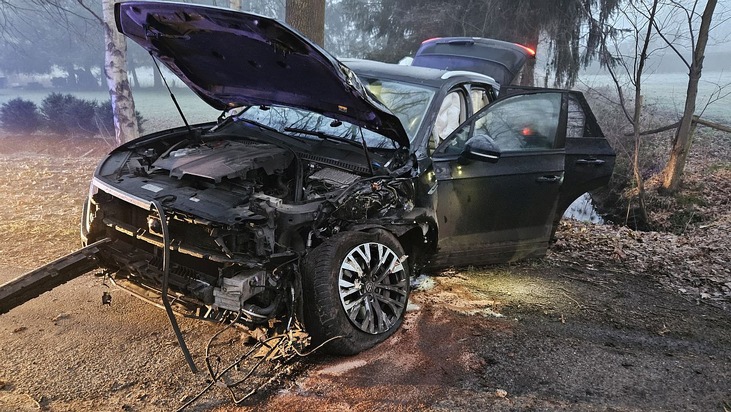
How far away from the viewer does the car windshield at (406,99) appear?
4.22m

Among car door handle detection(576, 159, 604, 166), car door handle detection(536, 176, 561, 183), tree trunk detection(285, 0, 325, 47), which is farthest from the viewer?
tree trunk detection(285, 0, 325, 47)

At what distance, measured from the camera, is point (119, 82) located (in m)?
9.84

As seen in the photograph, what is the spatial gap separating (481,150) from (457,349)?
149 centimetres

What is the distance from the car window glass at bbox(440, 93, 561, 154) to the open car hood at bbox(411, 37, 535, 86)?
2.28 m

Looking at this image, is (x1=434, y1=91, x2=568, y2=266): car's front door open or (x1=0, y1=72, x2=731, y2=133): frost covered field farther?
(x1=0, y1=72, x2=731, y2=133): frost covered field

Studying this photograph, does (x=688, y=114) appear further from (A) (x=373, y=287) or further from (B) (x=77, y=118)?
(B) (x=77, y=118)

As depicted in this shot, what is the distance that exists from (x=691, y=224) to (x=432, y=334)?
639 cm

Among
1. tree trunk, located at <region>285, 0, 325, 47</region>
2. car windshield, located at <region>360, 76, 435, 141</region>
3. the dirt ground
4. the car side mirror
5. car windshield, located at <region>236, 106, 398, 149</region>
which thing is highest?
tree trunk, located at <region>285, 0, 325, 47</region>

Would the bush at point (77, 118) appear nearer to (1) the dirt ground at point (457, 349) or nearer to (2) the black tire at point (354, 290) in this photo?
(1) the dirt ground at point (457, 349)

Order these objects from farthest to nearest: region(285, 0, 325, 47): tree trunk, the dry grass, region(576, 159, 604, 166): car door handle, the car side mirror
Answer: region(285, 0, 325, 47): tree trunk, the dry grass, region(576, 159, 604, 166): car door handle, the car side mirror

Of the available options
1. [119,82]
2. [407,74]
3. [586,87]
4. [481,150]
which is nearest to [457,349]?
[481,150]

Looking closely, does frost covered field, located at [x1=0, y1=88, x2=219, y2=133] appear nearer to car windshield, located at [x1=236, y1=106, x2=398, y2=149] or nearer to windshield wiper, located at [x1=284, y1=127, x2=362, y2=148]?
car windshield, located at [x1=236, y1=106, x2=398, y2=149]

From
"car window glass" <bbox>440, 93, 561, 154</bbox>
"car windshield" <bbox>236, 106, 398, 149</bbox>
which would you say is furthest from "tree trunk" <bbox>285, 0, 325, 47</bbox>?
"car window glass" <bbox>440, 93, 561, 154</bbox>

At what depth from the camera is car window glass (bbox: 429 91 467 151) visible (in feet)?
14.0
